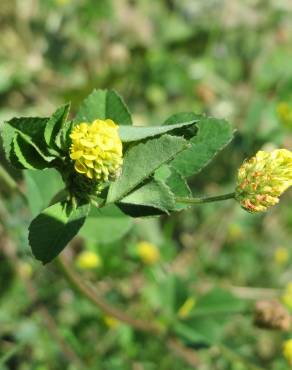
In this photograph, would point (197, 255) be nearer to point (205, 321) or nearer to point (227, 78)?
point (205, 321)

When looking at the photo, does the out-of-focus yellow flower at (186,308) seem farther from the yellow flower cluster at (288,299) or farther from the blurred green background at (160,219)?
the yellow flower cluster at (288,299)

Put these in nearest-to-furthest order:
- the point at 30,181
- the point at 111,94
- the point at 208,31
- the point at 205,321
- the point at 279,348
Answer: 1. the point at 111,94
2. the point at 30,181
3. the point at 205,321
4. the point at 279,348
5. the point at 208,31

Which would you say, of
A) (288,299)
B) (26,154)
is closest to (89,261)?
(288,299)

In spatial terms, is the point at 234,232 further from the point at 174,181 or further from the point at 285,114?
the point at 174,181

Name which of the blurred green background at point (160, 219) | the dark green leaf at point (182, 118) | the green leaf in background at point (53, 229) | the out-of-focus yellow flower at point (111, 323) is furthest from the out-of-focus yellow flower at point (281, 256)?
the green leaf in background at point (53, 229)

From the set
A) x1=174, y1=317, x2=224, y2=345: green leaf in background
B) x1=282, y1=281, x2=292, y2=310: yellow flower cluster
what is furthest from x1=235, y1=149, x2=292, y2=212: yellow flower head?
x1=282, y1=281, x2=292, y2=310: yellow flower cluster

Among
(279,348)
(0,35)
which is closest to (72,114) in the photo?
(0,35)
